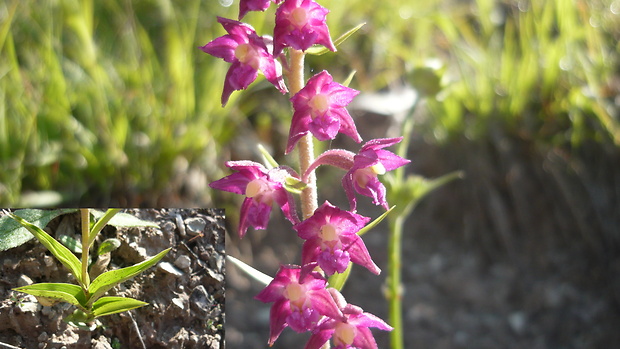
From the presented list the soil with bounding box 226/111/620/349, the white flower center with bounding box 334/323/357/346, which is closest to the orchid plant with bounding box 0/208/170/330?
the white flower center with bounding box 334/323/357/346

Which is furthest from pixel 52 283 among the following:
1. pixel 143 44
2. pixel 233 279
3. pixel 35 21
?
pixel 35 21

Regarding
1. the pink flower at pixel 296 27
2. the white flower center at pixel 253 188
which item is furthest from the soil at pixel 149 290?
the pink flower at pixel 296 27

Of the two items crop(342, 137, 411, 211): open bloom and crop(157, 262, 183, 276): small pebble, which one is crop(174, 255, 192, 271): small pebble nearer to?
crop(157, 262, 183, 276): small pebble

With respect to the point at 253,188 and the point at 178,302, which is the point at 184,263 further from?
the point at 253,188

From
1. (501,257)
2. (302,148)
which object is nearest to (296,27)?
(302,148)

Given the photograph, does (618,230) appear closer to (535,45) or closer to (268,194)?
(535,45)

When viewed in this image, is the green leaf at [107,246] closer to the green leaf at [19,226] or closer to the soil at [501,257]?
the green leaf at [19,226]
